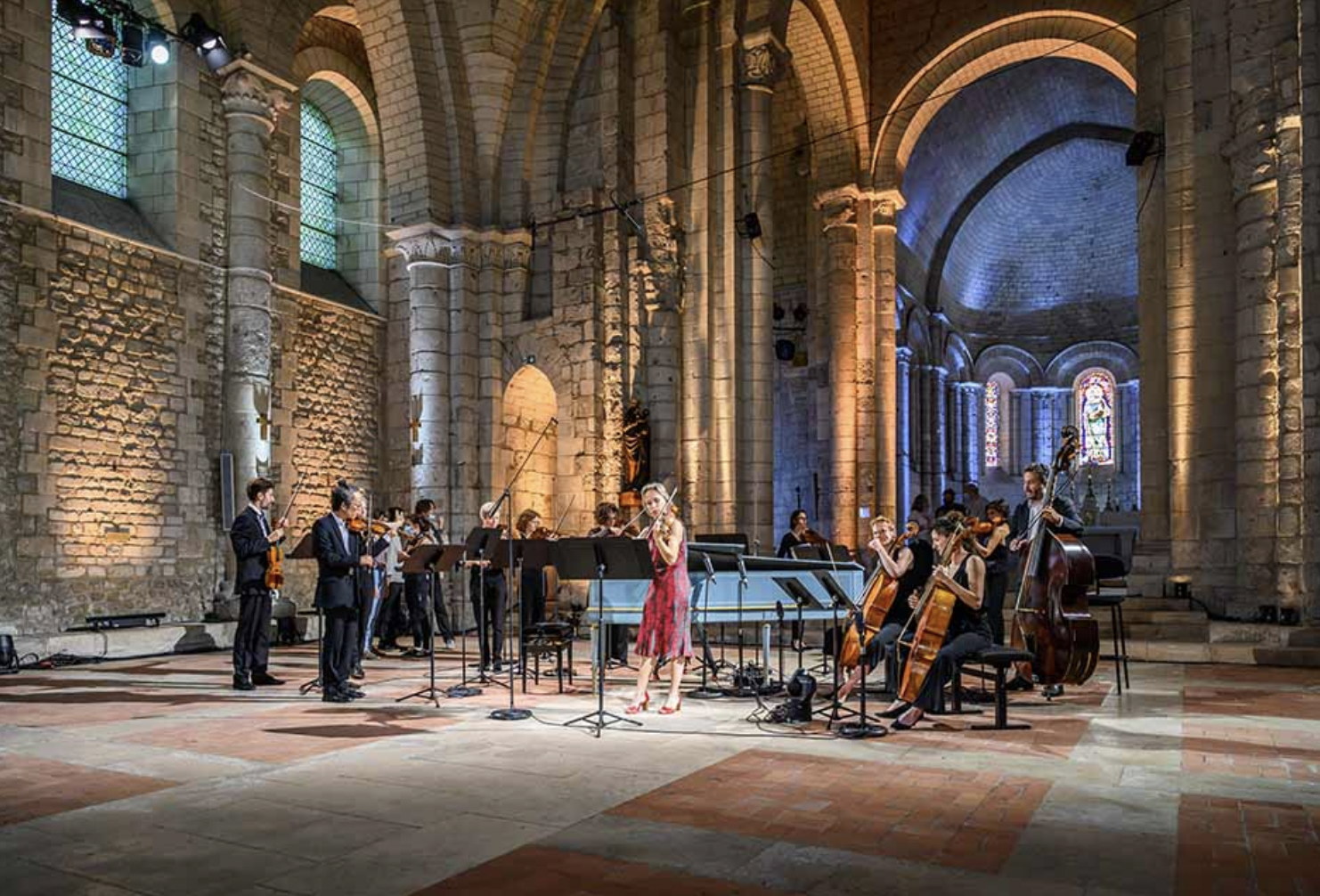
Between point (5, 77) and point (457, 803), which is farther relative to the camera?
point (5, 77)

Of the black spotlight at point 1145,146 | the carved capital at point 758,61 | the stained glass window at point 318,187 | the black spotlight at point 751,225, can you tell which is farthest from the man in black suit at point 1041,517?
the stained glass window at point 318,187

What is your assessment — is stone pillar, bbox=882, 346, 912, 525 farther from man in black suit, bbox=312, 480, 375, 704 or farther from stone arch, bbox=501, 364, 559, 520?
man in black suit, bbox=312, 480, 375, 704

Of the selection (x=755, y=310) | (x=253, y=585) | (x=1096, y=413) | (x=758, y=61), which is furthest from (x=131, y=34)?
(x=1096, y=413)

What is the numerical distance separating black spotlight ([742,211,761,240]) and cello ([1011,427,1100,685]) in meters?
9.64

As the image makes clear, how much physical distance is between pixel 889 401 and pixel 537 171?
29.9 ft

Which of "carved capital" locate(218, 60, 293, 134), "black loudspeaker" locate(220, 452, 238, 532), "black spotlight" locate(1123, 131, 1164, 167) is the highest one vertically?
"carved capital" locate(218, 60, 293, 134)

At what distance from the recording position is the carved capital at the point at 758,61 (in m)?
16.2

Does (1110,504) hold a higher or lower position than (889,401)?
lower

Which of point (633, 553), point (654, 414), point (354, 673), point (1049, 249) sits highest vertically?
point (1049, 249)

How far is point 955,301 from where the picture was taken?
1256 inches

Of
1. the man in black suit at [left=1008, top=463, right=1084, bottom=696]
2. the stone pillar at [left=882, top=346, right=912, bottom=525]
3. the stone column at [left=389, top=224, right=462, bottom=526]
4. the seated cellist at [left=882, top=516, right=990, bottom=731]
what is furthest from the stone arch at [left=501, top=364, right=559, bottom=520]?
the seated cellist at [left=882, top=516, right=990, bottom=731]

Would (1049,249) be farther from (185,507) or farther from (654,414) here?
(185,507)

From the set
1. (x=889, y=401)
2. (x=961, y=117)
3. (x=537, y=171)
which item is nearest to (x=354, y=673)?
(x=537, y=171)

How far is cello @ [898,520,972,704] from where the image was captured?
636 cm
